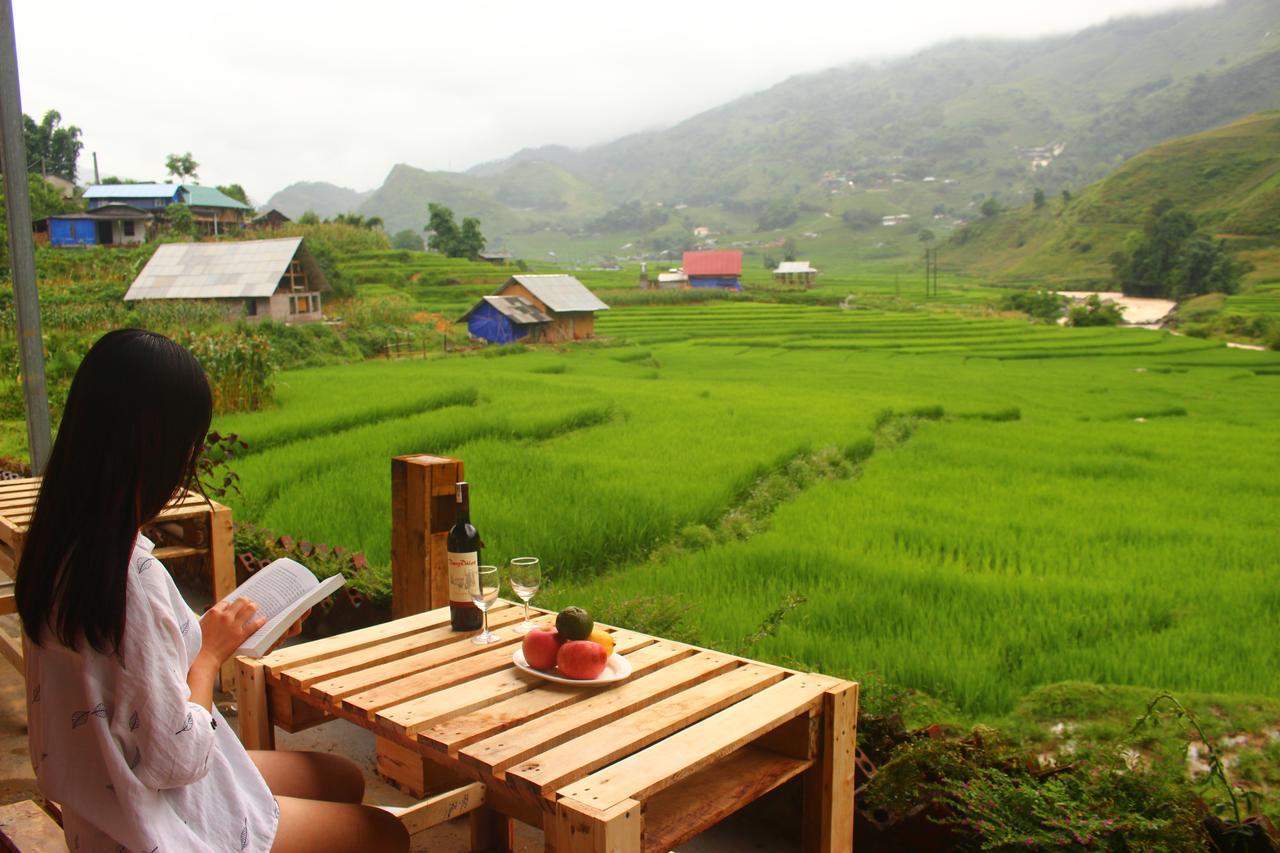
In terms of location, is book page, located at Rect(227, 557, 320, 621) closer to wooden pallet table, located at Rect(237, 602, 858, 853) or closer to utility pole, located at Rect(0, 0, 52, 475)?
wooden pallet table, located at Rect(237, 602, 858, 853)

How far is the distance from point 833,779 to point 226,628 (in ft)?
4.51

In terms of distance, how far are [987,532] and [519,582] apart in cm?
489

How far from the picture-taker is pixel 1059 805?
7.91 feet

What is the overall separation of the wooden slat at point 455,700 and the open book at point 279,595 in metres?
0.28

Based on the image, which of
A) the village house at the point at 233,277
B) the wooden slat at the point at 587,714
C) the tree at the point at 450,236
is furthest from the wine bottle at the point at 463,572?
the tree at the point at 450,236

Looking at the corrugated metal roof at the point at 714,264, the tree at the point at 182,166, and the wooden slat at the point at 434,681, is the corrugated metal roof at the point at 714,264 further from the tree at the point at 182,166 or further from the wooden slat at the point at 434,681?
the wooden slat at the point at 434,681

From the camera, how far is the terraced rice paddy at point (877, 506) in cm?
440

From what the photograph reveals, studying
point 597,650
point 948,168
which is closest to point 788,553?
point 597,650

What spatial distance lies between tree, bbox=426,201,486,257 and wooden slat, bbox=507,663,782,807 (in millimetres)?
47846

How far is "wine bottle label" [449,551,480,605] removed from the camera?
2523mm

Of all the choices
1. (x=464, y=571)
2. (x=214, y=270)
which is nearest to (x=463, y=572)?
(x=464, y=571)

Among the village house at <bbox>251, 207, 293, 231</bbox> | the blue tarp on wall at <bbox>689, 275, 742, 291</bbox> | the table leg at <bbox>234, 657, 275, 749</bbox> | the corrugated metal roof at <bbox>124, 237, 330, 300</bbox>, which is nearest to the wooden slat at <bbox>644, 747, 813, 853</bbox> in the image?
the table leg at <bbox>234, 657, 275, 749</bbox>

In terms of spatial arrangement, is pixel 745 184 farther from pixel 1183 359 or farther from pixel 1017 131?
pixel 1183 359

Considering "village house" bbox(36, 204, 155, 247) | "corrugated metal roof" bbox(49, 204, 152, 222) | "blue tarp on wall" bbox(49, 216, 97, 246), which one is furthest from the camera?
"corrugated metal roof" bbox(49, 204, 152, 222)
